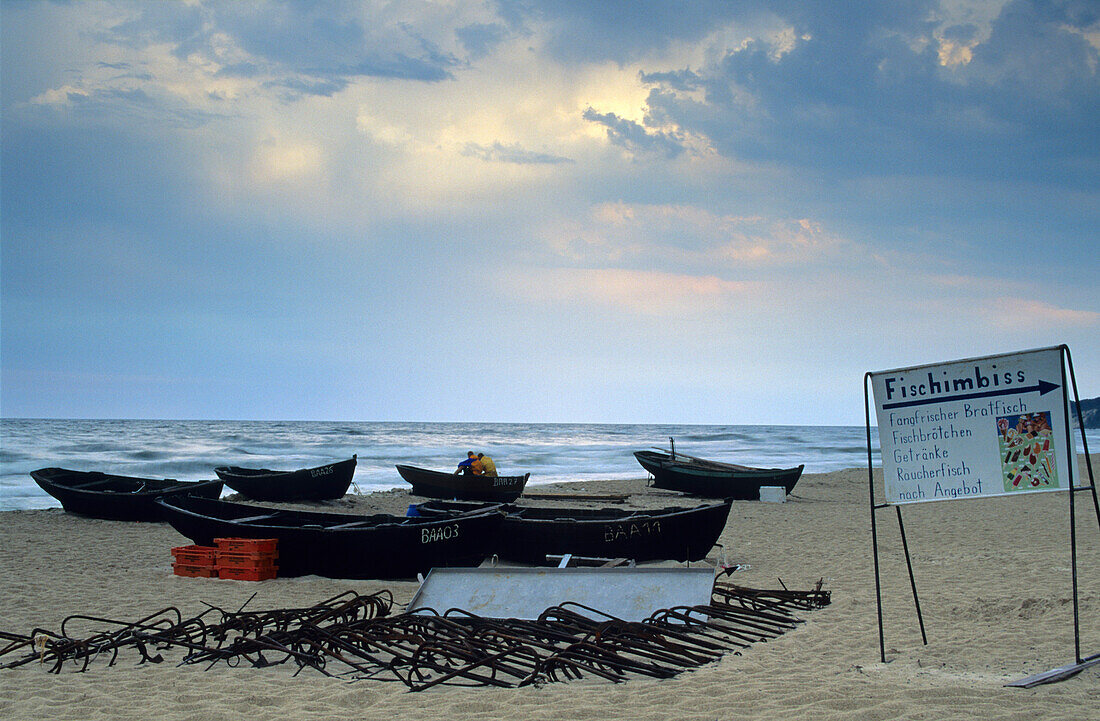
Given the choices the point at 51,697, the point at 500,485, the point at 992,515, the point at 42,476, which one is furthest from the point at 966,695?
the point at 42,476

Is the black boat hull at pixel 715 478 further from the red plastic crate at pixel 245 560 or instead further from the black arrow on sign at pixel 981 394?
the black arrow on sign at pixel 981 394

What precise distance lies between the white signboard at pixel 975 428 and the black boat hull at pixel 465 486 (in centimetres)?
1660

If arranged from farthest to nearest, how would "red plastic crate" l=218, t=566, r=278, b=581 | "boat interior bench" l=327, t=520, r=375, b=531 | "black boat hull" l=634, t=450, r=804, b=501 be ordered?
"black boat hull" l=634, t=450, r=804, b=501
"boat interior bench" l=327, t=520, r=375, b=531
"red plastic crate" l=218, t=566, r=278, b=581

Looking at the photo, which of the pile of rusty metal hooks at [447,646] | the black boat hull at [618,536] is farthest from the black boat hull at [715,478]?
the pile of rusty metal hooks at [447,646]

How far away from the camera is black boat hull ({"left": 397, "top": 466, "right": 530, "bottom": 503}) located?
2266 cm

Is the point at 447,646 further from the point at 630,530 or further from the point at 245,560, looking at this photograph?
the point at 245,560

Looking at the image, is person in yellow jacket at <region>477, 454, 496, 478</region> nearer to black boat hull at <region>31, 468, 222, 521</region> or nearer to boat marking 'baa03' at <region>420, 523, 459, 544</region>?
black boat hull at <region>31, 468, 222, 521</region>

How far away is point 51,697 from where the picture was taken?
539 cm

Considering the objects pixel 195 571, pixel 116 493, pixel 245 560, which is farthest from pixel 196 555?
pixel 116 493

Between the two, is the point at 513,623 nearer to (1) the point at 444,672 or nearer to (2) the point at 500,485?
(1) the point at 444,672

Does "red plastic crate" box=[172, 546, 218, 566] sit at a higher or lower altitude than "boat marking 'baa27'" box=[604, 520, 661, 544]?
lower

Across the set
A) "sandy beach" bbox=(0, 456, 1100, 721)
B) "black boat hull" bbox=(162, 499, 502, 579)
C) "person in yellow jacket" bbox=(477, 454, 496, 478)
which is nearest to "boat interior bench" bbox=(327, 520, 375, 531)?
"black boat hull" bbox=(162, 499, 502, 579)

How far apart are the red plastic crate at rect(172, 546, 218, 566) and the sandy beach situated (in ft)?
0.92

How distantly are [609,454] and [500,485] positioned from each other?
35731 millimetres
